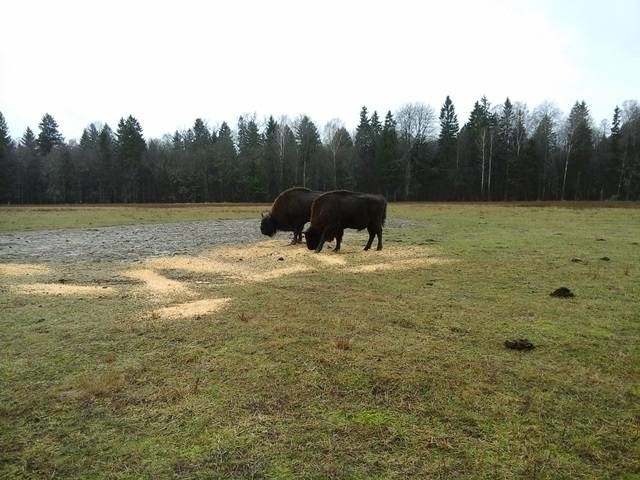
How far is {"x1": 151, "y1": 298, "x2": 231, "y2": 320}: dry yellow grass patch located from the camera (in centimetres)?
709

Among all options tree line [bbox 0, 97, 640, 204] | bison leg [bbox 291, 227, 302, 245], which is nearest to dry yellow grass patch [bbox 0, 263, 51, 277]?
bison leg [bbox 291, 227, 302, 245]

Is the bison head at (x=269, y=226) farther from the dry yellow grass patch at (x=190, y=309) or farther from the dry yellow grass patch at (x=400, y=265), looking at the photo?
the dry yellow grass patch at (x=190, y=309)

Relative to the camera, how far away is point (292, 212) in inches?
731

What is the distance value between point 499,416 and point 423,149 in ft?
236

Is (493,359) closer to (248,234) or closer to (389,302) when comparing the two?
(389,302)

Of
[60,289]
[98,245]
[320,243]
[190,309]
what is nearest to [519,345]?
[190,309]

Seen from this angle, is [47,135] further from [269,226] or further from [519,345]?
[519,345]

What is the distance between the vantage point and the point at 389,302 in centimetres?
786

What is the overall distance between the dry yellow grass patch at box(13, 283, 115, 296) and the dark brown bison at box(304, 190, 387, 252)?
7296 millimetres

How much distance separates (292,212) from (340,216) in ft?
12.1

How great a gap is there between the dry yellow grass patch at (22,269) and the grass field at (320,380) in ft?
5.79

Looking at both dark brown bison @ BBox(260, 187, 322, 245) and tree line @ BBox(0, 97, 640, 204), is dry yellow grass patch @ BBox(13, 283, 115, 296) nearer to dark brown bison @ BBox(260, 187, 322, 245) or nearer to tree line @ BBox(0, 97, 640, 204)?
dark brown bison @ BBox(260, 187, 322, 245)

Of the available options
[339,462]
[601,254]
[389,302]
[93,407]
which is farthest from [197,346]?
[601,254]

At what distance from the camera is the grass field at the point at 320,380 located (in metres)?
3.42
